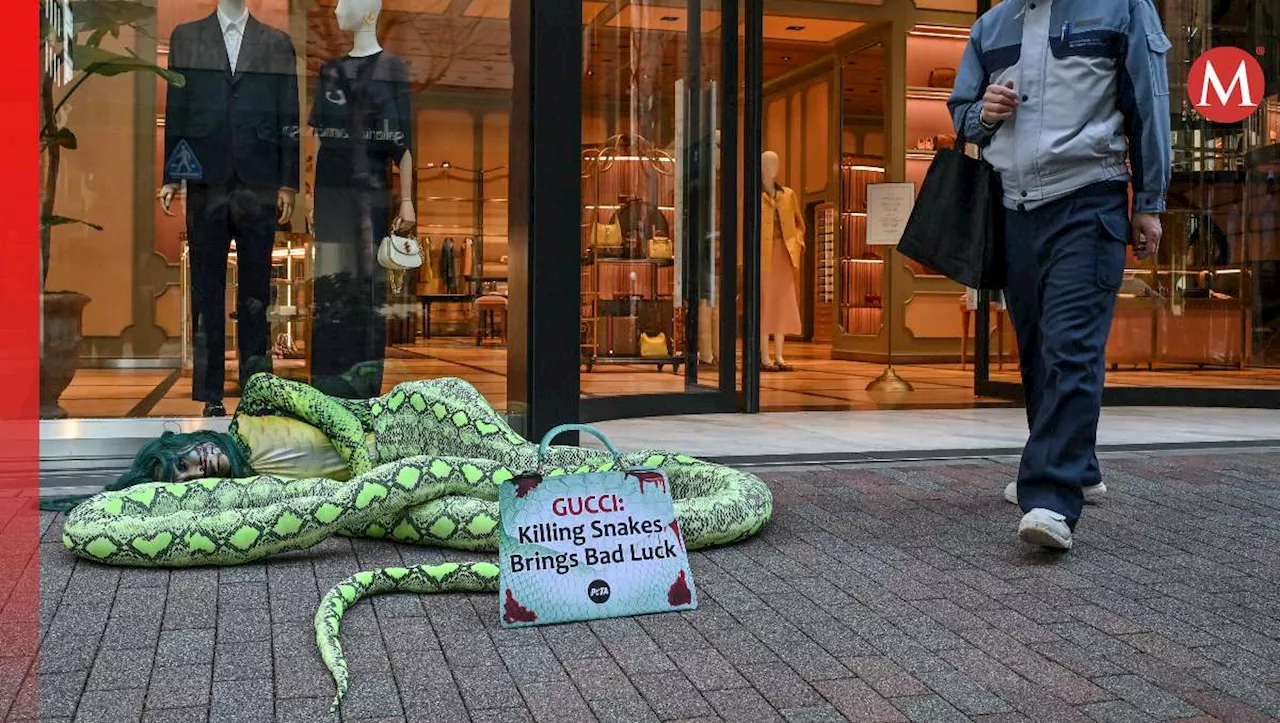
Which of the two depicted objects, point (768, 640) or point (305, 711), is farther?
point (768, 640)

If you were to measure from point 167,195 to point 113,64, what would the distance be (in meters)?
0.51

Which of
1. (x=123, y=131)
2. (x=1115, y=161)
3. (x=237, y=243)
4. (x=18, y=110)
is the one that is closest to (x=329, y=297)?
(x=237, y=243)

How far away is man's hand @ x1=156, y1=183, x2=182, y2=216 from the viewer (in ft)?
16.6

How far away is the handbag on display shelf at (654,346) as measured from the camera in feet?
23.2

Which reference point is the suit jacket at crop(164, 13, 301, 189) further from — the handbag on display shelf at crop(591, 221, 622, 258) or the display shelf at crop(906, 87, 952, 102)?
the display shelf at crop(906, 87, 952, 102)

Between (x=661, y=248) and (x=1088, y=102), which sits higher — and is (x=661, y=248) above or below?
below

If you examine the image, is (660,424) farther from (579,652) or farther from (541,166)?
(579,652)

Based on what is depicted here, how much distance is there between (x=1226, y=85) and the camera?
8.10m

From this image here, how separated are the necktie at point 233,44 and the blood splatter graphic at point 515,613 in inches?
127

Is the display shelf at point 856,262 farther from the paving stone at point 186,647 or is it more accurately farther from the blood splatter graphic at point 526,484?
the paving stone at point 186,647

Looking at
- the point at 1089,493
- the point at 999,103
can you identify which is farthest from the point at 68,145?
the point at 1089,493

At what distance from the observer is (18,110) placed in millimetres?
1312

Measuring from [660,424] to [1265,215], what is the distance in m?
4.35

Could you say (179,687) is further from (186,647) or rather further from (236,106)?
(236,106)
